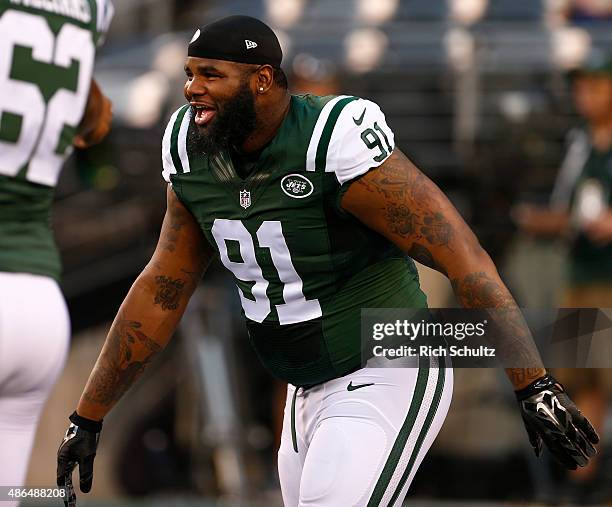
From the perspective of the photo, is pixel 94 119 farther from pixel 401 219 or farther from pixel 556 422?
pixel 556 422

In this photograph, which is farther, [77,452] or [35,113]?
[77,452]

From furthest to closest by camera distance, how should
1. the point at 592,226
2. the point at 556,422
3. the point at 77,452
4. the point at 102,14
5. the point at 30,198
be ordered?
the point at 592,226, the point at 102,14, the point at 77,452, the point at 30,198, the point at 556,422

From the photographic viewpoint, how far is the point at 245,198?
11.5 ft

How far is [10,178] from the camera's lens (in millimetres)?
3484

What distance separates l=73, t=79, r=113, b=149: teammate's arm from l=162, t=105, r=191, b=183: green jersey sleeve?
524 mm

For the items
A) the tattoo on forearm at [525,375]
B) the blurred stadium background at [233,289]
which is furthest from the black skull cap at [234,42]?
the blurred stadium background at [233,289]

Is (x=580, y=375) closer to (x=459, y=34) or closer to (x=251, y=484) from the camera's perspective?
(x=251, y=484)

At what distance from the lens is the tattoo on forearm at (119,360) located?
147 inches

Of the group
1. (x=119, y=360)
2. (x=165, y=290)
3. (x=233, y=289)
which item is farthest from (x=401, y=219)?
(x=233, y=289)

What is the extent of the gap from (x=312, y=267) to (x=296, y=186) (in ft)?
0.77

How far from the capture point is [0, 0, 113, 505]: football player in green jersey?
3.39 m

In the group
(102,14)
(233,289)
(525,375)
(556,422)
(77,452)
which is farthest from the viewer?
(233,289)

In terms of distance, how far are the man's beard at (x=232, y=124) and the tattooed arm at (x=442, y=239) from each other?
341 millimetres

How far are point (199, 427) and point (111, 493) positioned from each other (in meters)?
0.71
